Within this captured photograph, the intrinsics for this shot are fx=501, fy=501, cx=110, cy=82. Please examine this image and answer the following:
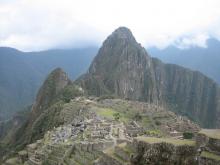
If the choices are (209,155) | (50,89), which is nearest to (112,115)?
(209,155)

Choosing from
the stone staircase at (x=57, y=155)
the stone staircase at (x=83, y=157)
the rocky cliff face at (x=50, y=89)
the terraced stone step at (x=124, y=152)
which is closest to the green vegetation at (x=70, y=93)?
the rocky cliff face at (x=50, y=89)

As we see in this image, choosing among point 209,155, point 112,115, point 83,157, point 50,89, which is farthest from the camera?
point 50,89

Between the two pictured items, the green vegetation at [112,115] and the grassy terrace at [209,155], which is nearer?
the grassy terrace at [209,155]

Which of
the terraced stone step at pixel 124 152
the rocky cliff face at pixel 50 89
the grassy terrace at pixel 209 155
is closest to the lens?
the grassy terrace at pixel 209 155

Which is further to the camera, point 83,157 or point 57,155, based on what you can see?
point 57,155

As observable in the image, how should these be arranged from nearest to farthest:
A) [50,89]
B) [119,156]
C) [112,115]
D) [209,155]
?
[209,155], [119,156], [112,115], [50,89]

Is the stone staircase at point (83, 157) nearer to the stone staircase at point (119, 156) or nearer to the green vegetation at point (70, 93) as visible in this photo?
the stone staircase at point (119, 156)

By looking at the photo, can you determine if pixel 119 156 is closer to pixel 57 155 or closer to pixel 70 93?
pixel 57 155

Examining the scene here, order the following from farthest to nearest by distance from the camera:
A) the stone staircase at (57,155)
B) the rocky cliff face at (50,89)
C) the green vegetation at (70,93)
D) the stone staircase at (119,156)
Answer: the rocky cliff face at (50,89) → the green vegetation at (70,93) → the stone staircase at (57,155) → the stone staircase at (119,156)

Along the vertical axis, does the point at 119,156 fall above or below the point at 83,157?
above

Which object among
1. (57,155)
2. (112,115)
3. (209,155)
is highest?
(209,155)

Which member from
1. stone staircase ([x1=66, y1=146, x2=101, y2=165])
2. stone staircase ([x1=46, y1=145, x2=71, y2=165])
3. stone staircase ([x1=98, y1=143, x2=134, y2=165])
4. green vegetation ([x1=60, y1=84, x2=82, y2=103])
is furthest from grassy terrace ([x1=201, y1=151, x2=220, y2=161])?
green vegetation ([x1=60, y1=84, x2=82, y2=103])

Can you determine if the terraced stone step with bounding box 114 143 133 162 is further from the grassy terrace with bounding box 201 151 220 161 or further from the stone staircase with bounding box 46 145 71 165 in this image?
the stone staircase with bounding box 46 145 71 165
